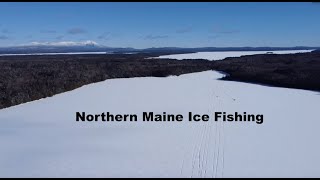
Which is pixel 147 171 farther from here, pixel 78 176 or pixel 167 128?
pixel 167 128

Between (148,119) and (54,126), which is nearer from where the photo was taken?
(54,126)

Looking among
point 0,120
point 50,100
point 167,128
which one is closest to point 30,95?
point 50,100

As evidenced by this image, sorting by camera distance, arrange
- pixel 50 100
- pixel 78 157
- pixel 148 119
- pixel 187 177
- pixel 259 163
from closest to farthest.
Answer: pixel 187 177 → pixel 259 163 → pixel 78 157 → pixel 148 119 → pixel 50 100

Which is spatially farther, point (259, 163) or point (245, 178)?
point (259, 163)

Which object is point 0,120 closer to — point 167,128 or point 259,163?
point 167,128

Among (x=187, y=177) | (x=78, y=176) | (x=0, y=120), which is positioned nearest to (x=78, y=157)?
(x=78, y=176)

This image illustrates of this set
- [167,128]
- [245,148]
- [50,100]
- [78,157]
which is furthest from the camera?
[50,100]
